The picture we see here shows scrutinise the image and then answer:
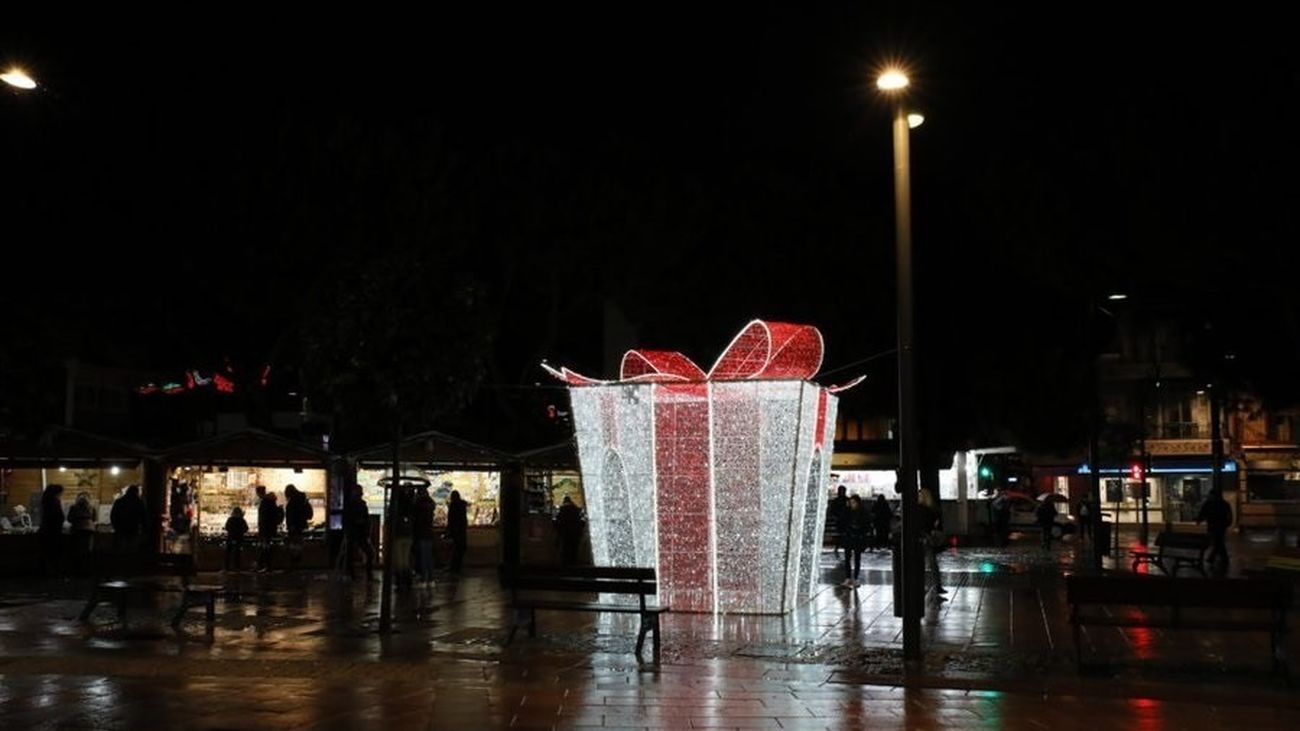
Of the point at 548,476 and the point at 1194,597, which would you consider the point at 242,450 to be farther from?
the point at 1194,597

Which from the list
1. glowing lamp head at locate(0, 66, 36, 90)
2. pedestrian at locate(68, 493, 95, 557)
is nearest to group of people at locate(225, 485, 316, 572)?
pedestrian at locate(68, 493, 95, 557)

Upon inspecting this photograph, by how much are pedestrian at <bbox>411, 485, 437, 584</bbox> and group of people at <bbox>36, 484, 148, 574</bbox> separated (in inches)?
180

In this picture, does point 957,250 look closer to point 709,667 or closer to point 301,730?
point 709,667

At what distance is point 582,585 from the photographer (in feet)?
43.2

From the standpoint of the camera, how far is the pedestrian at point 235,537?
22.8 m

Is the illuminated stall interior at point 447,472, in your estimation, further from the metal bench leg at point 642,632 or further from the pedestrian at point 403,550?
the metal bench leg at point 642,632

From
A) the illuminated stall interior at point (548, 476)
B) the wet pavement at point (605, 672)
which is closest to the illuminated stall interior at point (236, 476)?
the illuminated stall interior at point (548, 476)

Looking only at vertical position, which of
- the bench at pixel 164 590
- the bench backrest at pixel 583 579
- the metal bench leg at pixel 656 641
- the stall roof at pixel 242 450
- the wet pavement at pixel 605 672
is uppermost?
the stall roof at pixel 242 450

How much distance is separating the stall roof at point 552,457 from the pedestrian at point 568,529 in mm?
1553

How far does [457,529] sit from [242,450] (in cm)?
444

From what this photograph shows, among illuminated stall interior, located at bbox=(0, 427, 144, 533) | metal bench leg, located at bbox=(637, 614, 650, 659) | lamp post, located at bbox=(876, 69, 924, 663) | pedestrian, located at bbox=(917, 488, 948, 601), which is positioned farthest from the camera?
illuminated stall interior, located at bbox=(0, 427, 144, 533)

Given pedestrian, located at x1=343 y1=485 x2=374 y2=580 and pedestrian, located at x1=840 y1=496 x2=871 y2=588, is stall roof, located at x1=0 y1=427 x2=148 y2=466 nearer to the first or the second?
pedestrian, located at x1=343 y1=485 x2=374 y2=580

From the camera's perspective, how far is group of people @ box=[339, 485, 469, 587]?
65.1 feet

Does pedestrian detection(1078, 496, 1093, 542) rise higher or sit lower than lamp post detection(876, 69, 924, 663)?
lower
